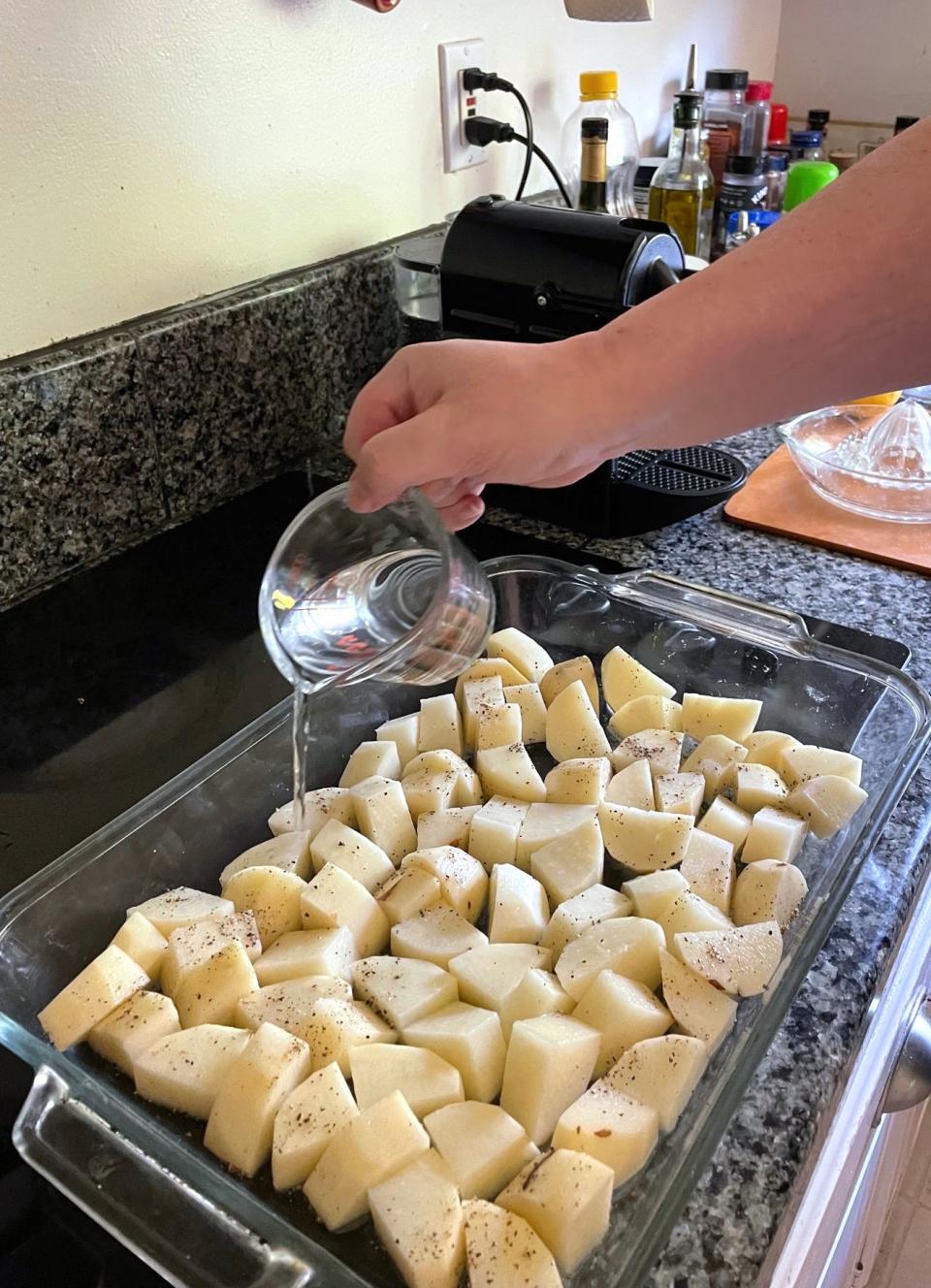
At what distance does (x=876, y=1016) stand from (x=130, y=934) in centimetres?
48

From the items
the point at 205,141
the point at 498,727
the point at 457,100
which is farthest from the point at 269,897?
the point at 457,100

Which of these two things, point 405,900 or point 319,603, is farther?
point 319,603

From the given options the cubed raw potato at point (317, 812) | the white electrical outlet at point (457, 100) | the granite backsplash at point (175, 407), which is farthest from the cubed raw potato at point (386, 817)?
the white electrical outlet at point (457, 100)

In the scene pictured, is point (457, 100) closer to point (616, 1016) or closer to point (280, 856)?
point (280, 856)

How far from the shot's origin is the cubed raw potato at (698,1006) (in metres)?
0.65

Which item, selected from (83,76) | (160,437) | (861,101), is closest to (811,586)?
(160,437)

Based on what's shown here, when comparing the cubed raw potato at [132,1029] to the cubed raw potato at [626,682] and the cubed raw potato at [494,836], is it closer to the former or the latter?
the cubed raw potato at [494,836]

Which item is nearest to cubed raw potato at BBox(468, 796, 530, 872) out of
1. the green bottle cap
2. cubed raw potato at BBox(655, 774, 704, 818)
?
cubed raw potato at BBox(655, 774, 704, 818)

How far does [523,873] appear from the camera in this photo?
2.52ft

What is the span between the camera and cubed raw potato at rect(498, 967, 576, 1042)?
66 centimetres

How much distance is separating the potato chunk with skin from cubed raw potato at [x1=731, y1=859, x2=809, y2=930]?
291mm

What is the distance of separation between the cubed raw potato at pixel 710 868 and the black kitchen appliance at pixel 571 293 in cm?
40

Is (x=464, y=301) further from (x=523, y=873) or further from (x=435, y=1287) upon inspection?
(x=435, y=1287)

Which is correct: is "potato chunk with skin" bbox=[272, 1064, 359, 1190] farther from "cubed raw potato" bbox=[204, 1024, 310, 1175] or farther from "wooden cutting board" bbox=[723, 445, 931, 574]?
"wooden cutting board" bbox=[723, 445, 931, 574]
